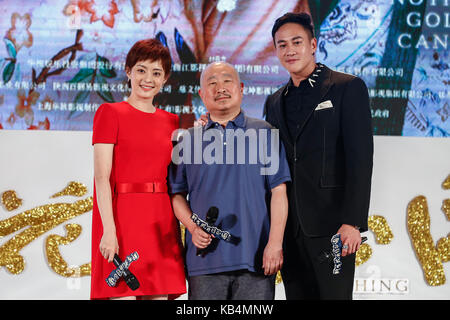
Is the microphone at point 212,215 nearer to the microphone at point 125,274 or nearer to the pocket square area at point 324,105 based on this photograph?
the microphone at point 125,274

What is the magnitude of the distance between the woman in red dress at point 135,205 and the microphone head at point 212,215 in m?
0.30

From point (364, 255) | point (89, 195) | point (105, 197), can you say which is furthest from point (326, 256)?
point (89, 195)

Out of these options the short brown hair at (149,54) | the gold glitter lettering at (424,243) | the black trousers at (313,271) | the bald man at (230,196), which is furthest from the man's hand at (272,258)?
the gold glitter lettering at (424,243)

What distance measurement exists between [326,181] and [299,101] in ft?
1.21

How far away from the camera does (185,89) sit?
3.43 meters

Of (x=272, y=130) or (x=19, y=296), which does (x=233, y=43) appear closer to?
(x=272, y=130)

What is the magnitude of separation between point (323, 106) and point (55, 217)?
205 centimetres

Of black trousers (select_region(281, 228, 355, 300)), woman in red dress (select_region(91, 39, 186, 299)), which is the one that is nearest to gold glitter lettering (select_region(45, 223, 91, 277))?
woman in red dress (select_region(91, 39, 186, 299))

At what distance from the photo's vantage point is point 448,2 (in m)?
3.45

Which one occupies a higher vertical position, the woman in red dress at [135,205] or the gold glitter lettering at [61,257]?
the woman in red dress at [135,205]

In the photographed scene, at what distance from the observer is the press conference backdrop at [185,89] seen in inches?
134

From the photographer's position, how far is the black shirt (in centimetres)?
220

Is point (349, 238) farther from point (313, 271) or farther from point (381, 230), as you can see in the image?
point (381, 230)

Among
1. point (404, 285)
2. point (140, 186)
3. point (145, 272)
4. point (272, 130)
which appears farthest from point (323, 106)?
point (404, 285)
